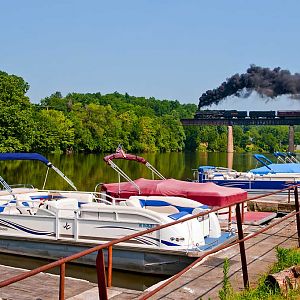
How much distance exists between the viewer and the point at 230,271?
355 inches

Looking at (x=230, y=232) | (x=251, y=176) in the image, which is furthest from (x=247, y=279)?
(x=251, y=176)

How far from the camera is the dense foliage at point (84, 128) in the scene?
216 ft

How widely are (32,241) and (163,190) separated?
16.5ft

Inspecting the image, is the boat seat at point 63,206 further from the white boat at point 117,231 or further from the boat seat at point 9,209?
the boat seat at point 9,209

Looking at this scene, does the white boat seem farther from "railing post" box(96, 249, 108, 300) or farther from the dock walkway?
"railing post" box(96, 249, 108, 300)

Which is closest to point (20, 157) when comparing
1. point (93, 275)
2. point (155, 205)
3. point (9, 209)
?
point (9, 209)

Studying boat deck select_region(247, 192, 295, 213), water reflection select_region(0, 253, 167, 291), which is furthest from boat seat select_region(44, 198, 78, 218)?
boat deck select_region(247, 192, 295, 213)

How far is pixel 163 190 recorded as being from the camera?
17344mm

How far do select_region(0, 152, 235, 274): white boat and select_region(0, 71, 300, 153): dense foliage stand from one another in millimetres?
51039

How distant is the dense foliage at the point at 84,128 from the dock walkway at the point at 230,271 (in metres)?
55.6

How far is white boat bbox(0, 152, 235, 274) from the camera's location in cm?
1230

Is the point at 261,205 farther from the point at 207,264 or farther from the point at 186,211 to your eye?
the point at 207,264

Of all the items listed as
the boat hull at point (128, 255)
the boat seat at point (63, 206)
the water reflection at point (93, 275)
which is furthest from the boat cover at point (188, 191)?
the water reflection at point (93, 275)

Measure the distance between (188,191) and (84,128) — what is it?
8798cm
